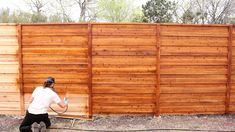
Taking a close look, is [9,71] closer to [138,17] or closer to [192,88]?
[192,88]

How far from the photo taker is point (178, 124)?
636cm

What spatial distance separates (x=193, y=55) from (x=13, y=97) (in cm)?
400

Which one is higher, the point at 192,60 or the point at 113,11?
the point at 113,11

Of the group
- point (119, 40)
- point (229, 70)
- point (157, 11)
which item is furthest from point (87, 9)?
point (229, 70)

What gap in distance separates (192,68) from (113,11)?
18043 millimetres

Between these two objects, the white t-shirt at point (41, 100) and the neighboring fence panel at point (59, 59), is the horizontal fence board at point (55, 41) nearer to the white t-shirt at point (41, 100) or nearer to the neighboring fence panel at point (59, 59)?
the neighboring fence panel at point (59, 59)

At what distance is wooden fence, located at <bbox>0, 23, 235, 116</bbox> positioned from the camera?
21.3ft

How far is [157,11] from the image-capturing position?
16125 mm

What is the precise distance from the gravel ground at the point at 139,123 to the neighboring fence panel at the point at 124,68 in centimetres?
20

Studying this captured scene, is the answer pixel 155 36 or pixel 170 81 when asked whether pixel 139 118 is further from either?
pixel 155 36

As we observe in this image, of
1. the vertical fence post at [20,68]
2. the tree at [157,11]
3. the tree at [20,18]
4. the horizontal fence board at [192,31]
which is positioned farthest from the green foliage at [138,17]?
the vertical fence post at [20,68]

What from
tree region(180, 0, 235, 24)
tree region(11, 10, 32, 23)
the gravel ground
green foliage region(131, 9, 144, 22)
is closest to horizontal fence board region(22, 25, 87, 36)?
the gravel ground

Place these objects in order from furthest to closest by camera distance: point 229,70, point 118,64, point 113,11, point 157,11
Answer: point 113,11 → point 157,11 → point 229,70 → point 118,64

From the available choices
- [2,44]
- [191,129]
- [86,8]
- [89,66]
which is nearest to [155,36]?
[89,66]
